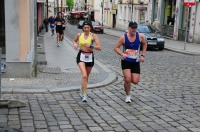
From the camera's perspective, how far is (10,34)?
360 inches

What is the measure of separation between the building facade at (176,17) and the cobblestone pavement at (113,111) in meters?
14.4

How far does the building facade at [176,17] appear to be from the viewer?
26.3 m

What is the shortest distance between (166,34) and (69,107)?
2655 centimetres

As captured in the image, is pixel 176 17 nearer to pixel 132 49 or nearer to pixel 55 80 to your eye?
pixel 55 80

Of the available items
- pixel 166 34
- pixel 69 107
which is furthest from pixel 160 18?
pixel 69 107

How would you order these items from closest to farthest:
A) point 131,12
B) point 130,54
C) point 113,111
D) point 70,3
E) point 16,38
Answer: point 113,111, point 130,54, point 16,38, point 131,12, point 70,3

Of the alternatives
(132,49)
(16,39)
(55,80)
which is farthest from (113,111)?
(16,39)

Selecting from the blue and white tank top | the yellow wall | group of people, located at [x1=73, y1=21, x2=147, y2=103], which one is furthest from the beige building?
the blue and white tank top

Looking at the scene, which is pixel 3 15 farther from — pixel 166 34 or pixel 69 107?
pixel 166 34

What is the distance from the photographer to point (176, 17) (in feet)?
97.3

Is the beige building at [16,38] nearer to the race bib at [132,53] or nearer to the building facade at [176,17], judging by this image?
the race bib at [132,53]

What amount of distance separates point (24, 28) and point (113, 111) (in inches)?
148

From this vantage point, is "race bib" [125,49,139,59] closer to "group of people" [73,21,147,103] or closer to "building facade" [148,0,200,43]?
"group of people" [73,21,147,103]

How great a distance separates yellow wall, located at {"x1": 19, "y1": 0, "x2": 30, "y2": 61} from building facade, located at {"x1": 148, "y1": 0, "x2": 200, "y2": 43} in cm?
1477
